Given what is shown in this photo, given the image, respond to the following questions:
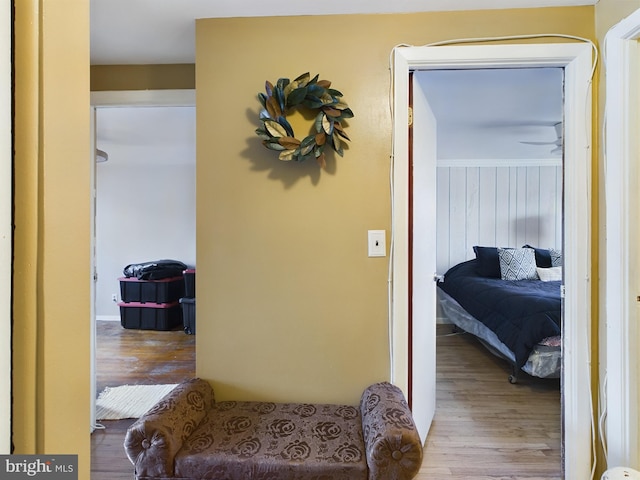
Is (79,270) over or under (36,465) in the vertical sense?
over

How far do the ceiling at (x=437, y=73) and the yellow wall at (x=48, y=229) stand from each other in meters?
1.41

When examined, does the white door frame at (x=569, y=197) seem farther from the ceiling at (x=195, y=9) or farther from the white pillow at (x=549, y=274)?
the white pillow at (x=549, y=274)

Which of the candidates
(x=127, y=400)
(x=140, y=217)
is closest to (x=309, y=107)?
(x=127, y=400)

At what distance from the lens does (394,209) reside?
1.75m

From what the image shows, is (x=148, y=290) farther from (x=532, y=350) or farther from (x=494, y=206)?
(x=494, y=206)

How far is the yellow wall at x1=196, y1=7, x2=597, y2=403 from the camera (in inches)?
69.4

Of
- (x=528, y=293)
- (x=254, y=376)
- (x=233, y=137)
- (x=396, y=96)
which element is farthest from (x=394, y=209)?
(x=528, y=293)

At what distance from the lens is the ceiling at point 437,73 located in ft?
5.55

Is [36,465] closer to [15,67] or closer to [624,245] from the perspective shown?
[15,67]

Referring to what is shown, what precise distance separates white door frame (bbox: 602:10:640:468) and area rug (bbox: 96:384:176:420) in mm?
2725

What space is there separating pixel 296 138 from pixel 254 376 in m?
1.21

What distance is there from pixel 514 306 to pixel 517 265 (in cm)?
137

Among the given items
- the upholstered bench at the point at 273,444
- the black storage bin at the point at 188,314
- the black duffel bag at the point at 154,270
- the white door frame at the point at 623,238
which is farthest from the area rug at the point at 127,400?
the white door frame at the point at 623,238
